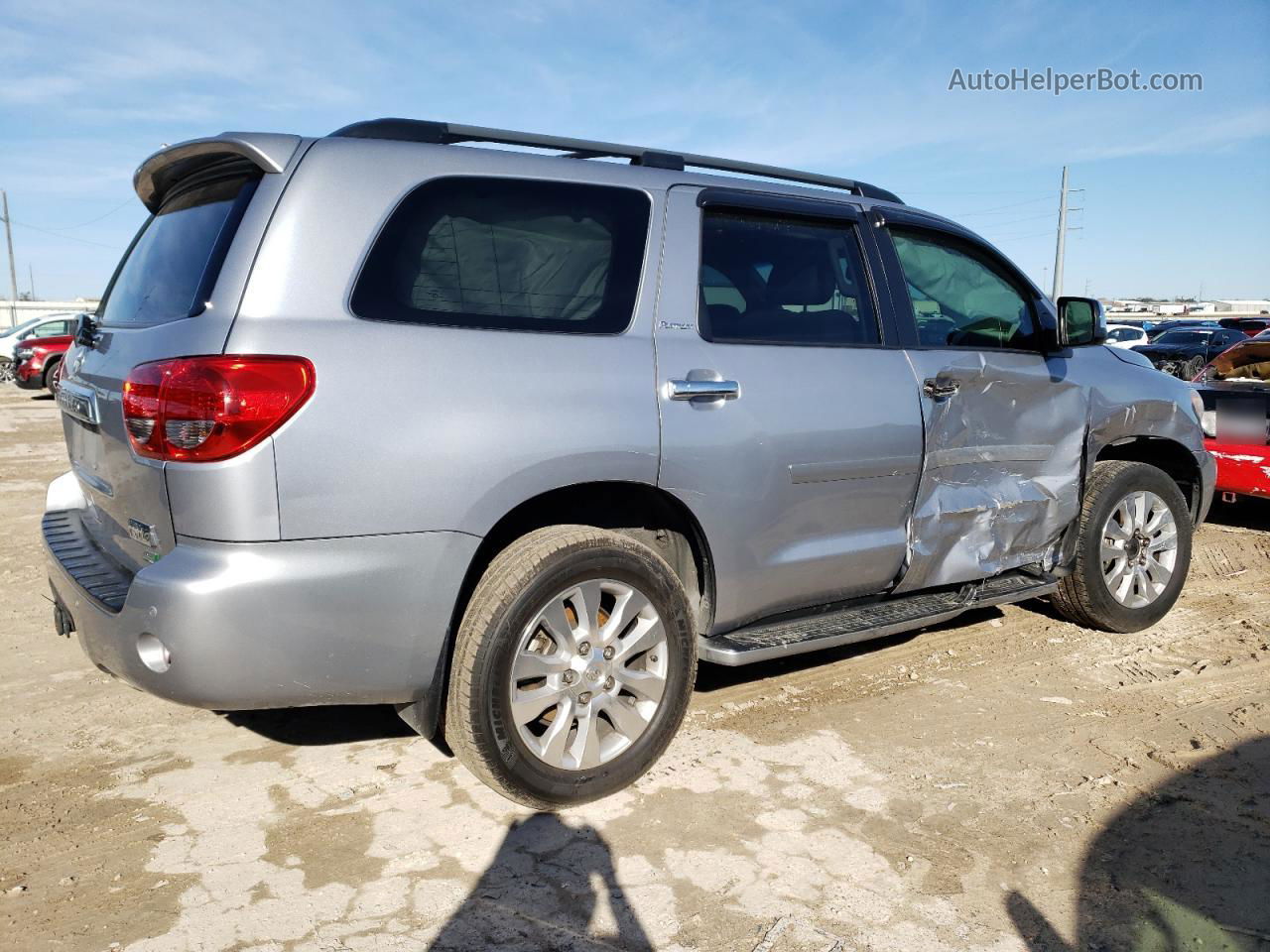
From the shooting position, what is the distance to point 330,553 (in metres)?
2.54

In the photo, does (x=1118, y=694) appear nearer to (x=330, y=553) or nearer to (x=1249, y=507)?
(x=330, y=553)

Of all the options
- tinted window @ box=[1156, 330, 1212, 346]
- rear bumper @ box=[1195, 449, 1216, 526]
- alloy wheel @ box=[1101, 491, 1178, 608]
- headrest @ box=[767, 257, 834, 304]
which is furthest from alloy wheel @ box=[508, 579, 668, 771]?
tinted window @ box=[1156, 330, 1212, 346]

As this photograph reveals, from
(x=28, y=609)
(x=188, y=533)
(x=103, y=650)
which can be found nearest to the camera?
(x=188, y=533)

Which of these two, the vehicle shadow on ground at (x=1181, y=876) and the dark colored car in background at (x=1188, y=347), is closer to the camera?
the vehicle shadow on ground at (x=1181, y=876)

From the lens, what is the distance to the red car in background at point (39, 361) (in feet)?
61.3

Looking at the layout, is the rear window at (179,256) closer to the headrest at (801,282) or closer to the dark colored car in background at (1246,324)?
the headrest at (801,282)

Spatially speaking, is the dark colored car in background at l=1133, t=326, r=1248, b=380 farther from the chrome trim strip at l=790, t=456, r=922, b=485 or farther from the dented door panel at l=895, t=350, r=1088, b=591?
the chrome trim strip at l=790, t=456, r=922, b=485

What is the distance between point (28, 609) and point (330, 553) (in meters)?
3.35

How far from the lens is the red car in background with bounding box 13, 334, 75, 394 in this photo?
1869cm

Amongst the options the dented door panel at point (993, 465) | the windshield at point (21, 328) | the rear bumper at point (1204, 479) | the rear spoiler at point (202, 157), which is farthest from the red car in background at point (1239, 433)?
the windshield at point (21, 328)

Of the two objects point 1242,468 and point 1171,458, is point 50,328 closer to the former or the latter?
point 1242,468

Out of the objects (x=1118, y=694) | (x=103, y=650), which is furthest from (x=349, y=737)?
(x=1118, y=694)

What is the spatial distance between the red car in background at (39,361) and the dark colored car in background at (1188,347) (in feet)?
73.4

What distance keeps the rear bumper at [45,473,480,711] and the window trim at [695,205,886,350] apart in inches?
49.6
